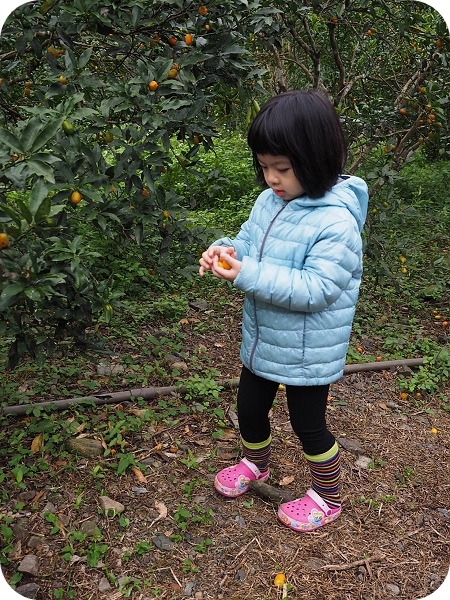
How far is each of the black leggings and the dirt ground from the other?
1.07 ft

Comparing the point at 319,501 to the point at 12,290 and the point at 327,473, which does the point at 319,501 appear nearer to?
the point at 327,473

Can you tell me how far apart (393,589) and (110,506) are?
1.00 meters

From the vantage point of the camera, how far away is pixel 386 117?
12.8 feet

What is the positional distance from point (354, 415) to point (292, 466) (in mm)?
570

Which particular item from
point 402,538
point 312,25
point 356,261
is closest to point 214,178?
point 312,25

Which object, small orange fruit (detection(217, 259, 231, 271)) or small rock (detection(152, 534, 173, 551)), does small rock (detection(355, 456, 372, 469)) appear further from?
small orange fruit (detection(217, 259, 231, 271))

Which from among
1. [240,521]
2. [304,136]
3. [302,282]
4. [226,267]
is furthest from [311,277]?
[240,521]

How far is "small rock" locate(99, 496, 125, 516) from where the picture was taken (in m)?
2.11

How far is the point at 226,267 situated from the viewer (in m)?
1.81

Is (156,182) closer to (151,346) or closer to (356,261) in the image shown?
(356,261)

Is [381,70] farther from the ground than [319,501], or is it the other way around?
[381,70]

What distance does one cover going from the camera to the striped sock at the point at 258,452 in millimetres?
2268

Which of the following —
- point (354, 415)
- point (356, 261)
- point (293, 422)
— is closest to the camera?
point (356, 261)

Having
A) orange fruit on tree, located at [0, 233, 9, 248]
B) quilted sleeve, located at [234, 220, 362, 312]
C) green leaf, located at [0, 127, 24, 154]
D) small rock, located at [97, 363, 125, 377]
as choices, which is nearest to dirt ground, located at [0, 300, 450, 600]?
small rock, located at [97, 363, 125, 377]
